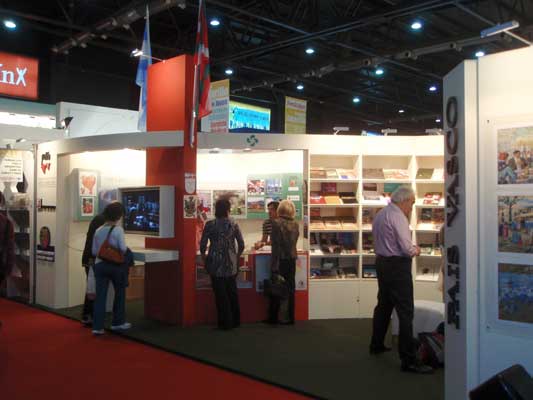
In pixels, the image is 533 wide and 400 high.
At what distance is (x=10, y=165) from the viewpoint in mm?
8242

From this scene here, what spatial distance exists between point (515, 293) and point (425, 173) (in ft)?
13.6

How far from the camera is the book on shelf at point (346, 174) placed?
7.06 metres

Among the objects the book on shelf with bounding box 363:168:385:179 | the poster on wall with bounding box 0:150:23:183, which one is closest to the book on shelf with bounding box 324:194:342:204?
the book on shelf with bounding box 363:168:385:179

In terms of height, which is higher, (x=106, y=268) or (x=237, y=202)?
(x=237, y=202)

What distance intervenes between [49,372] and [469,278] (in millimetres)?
3571

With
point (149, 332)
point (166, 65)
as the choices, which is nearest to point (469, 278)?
point (149, 332)

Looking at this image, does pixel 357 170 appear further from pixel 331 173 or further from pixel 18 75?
pixel 18 75

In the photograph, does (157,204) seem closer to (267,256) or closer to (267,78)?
(267,256)

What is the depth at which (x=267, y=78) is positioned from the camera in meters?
13.8

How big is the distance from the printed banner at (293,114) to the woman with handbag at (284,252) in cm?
330

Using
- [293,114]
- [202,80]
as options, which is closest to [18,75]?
[293,114]

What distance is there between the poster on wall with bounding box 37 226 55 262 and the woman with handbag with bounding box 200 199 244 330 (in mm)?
2553

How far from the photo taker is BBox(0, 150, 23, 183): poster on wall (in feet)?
26.9

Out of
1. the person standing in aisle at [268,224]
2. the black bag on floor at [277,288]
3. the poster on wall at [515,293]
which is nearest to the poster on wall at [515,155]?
the poster on wall at [515,293]
